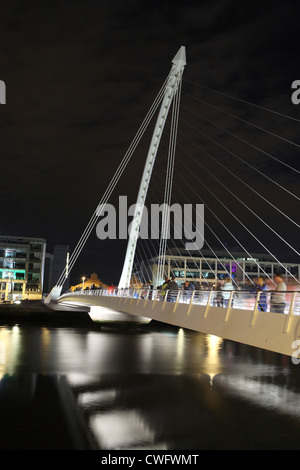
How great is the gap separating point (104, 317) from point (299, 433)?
33.5 meters

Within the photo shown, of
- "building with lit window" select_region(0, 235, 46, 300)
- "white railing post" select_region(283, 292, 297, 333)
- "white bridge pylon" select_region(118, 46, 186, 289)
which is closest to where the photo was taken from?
"white railing post" select_region(283, 292, 297, 333)

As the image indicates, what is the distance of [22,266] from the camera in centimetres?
12275

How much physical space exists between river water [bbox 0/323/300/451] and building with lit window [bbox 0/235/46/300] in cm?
9082

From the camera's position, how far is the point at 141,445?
1113 centimetres

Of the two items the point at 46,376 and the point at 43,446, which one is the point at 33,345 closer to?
the point at 46,376

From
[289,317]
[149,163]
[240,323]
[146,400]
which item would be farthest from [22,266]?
[289,317]

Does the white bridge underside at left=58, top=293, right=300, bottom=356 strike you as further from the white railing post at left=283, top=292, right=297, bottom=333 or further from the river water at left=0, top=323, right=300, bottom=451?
the river water at left=0, top=323, right=300, bottom=451

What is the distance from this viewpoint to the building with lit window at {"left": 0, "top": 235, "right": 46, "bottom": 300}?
11969 centimetres

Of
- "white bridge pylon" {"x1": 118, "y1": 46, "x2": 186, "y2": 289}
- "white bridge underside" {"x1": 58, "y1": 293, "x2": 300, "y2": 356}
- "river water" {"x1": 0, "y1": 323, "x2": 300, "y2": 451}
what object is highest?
"white bridge pylon" {"x1": 118, "y1": 46, "x2": 186, "y2": 289}

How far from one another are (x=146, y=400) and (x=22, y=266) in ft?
362

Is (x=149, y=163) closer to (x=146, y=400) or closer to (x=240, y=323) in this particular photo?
(x=146, y=400)

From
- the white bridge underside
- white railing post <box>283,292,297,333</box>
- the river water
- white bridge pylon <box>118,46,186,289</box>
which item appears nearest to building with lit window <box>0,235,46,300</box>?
white bridge pylon <box>118,46,186,289</box>

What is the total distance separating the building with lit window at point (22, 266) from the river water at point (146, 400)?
3576 inches
